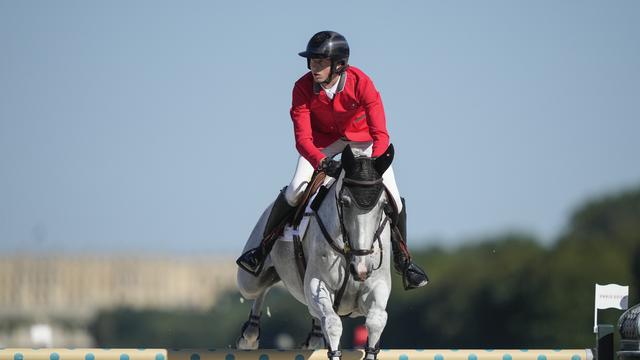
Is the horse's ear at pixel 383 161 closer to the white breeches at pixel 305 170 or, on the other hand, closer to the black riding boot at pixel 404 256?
the white breeches at pixel 305 170

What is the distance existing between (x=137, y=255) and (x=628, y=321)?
69.7 ft

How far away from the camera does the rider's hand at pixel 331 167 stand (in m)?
8.68

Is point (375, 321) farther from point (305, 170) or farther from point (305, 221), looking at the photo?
point (305, 170)

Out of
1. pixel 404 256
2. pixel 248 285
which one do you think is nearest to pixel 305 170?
pixel 404 256

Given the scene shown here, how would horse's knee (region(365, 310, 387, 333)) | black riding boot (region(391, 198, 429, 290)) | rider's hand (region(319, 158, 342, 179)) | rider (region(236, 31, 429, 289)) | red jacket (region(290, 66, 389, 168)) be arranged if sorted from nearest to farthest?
horse's knee (region(365, 310, 387, 333)), rider's hand (region(319, 158, 342, 179)), rider (region(236, 31, 429, 289)), red jacket (region(290, 66, 389, 168)), black riding boot (region(391, 198, 429, 290))

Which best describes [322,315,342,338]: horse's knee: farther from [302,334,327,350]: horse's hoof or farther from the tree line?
the tree line

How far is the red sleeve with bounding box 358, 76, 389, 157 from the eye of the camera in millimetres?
9031

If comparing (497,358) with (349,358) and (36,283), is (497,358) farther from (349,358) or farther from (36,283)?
(36,283)

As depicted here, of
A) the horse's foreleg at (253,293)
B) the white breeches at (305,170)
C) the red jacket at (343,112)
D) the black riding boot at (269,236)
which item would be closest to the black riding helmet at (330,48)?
the red jacket at (343,112)

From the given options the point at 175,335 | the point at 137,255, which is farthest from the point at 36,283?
the point at 175,335

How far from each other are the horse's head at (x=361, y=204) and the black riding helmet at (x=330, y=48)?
0.83 meters

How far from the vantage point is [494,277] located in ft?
107

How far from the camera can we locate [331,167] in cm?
869

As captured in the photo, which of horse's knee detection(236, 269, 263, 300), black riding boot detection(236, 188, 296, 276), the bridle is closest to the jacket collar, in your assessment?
the bridle
